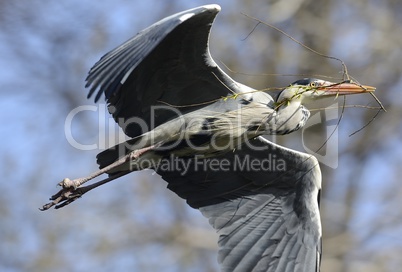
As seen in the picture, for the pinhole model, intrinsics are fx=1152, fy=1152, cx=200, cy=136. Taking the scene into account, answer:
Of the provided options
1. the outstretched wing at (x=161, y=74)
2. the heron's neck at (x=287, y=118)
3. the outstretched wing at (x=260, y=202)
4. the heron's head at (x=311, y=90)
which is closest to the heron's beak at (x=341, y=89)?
the heron's head at (x=311, y=90)

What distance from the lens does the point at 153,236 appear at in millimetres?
16672

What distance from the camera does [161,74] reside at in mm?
9250

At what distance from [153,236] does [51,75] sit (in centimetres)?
340

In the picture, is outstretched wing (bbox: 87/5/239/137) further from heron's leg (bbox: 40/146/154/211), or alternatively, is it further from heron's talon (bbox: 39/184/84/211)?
heron's talon (bbox: 39/184/84/211)

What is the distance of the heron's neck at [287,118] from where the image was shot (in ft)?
30.9

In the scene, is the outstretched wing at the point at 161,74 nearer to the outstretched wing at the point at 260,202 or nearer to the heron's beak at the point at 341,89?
the outstretched wing at the point at 260,202

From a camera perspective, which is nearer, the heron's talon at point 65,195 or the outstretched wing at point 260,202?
the heron's talon at point 65,195

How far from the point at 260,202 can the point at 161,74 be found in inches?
61.8

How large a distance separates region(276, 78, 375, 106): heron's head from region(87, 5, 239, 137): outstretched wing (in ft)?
1.40

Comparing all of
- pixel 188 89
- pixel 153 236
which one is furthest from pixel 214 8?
pixel 153 236

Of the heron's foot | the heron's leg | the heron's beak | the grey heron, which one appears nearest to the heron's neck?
the grey heron

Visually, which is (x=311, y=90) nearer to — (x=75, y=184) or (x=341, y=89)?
(x=341, y=89)

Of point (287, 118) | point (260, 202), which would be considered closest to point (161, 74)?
point (287, 118)

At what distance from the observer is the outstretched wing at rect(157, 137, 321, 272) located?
32.0 ft
